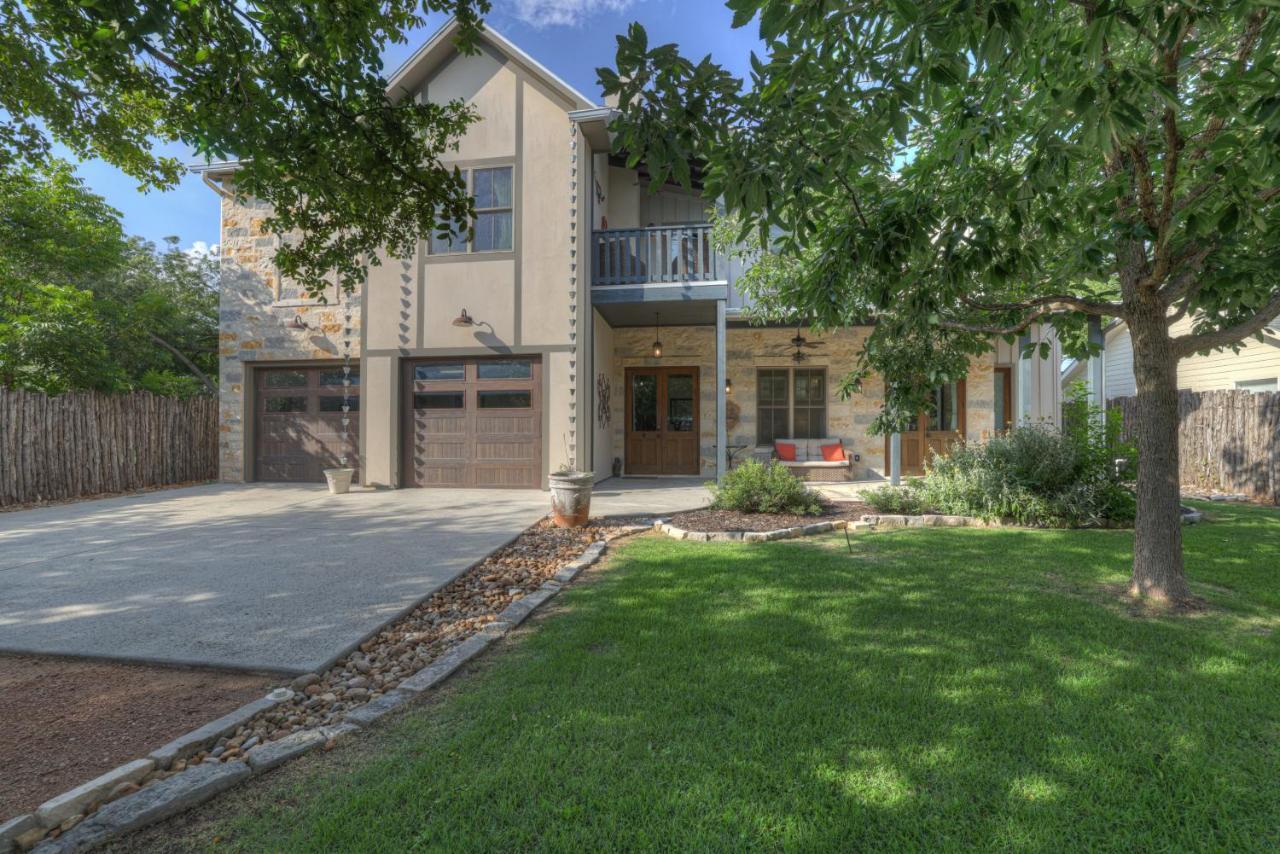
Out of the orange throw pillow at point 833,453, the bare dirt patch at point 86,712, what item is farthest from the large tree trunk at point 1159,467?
the orange throw pillow at point 833,453

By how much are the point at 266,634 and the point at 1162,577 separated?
5.30 meters

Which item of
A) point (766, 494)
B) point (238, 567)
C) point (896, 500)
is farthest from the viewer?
point (896, 500)

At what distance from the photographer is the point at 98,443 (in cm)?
902

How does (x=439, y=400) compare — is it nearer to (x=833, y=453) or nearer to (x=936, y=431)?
(x=833, y=453)

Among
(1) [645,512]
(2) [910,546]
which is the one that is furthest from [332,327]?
(2) [910,546]

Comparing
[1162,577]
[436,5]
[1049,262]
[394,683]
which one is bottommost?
[394,683]

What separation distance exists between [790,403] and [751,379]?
0.90 metres

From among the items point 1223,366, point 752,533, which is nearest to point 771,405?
point 752,533

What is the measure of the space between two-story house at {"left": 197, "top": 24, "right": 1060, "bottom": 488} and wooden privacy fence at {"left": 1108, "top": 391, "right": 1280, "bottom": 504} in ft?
6.41

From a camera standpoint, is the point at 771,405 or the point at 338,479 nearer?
the point at 338,479

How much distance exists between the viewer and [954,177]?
3527 mm

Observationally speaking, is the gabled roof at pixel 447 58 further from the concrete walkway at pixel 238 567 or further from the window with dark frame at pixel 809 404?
the window with dark frame at pixel 809 404

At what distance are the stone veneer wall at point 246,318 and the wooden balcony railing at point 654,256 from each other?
4883 millimetres

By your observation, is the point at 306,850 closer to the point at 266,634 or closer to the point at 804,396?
the point at 266,634
